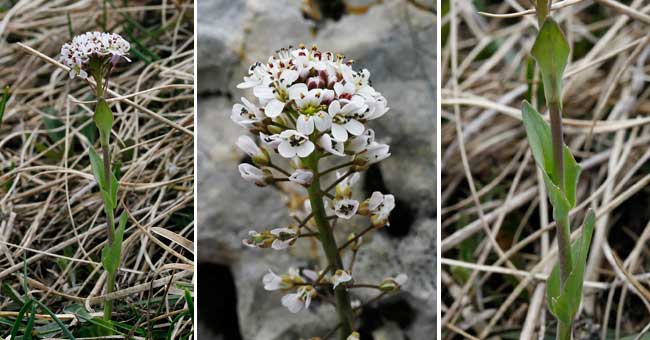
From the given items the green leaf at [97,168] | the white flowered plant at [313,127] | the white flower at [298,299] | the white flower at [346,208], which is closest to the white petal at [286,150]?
the white flowered plant at [313,127]

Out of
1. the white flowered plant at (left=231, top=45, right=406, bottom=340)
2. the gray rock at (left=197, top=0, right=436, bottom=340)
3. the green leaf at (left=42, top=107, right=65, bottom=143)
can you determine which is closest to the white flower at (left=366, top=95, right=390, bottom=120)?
the white flowered plant at (left=231, top=45, right=406, bottom=340)

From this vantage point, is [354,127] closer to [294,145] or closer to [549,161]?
[294,145]

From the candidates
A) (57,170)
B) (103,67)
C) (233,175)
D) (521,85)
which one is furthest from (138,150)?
(521,85)

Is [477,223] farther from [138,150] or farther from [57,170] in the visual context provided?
[57,170]

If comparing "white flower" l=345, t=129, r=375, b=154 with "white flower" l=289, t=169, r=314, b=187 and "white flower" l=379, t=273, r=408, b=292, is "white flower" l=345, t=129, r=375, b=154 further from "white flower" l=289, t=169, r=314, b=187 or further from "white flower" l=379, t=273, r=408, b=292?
"white flower" l=379, t=273, r=408, b=292

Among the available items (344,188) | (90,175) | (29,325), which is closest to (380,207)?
(344,188)
